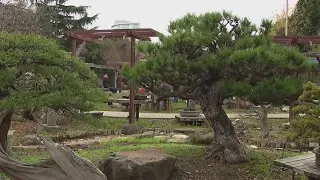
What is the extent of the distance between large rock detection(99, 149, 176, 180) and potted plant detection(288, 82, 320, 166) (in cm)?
185

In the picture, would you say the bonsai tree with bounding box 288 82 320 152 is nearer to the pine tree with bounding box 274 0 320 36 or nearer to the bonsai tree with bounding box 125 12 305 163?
the bonsai tree with bounding box 125 12 305 163

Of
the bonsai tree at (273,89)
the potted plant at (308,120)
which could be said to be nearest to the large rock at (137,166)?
the bonsai tree at (273,89)

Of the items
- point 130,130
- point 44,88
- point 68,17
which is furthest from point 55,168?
point 68,17

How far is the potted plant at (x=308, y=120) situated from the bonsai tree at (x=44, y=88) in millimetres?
2466

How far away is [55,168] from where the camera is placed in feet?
11.7

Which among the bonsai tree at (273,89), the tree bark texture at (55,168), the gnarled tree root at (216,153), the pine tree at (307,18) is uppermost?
the pine tree at (307,18)

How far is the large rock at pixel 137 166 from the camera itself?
5.43 m

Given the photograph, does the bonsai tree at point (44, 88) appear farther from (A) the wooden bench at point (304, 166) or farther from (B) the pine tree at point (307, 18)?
(B) the pine tree at point (307, 18)

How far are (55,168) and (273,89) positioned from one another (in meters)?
2.96

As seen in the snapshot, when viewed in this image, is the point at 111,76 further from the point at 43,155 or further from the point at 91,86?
the point at 91,86

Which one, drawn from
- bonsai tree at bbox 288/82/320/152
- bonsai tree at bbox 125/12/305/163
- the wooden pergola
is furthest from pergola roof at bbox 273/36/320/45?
bonsai tree at bbox 288/82/320/152

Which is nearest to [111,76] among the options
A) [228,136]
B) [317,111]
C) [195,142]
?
[195,142]

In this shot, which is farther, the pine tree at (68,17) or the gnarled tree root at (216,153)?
the pine tree at (68,17)

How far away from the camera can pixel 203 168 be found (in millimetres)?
6312
